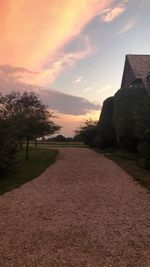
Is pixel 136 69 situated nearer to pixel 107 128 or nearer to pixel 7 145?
pixel 107 128

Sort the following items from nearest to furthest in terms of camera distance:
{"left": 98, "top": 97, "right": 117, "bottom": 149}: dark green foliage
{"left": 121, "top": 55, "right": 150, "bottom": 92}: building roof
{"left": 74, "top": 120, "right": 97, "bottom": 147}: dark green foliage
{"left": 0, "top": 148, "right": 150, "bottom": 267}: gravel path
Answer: {"left": 0, "top": 148, "right": 150, "bottom": 267}: gravel path
{"left": 98, "top": 97, "right": 117, "bottom": 149}: dark green foliage
{"left": 121, "top": 55, "right": 150, "bottom": 92}: building roof
{"left": 74, "top": 120, "right": 97, "bottom": 147}: dark green foliage

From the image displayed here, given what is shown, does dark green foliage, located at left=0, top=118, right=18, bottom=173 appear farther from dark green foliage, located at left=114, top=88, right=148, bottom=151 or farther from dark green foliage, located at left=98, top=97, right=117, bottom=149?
dark green foliage, located at left=98, top=97, right=117, bottom=149

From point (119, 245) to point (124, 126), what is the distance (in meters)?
16.8

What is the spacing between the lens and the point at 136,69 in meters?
29.2

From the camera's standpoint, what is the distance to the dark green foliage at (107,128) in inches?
1094

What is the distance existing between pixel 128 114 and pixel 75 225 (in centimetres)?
1608

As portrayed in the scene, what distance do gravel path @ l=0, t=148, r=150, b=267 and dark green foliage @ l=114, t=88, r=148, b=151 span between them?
33.8 ft

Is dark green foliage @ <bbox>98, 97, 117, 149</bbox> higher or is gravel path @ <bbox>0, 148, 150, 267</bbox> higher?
dark green foliage @ <bbox>98, 97, 117, 149</bbox>

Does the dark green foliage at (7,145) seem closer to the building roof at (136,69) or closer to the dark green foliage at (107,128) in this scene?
the dark green foliage at (107,128)

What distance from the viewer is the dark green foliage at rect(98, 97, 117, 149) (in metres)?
27.8

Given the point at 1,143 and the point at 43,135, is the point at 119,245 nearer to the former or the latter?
the point at 1,143

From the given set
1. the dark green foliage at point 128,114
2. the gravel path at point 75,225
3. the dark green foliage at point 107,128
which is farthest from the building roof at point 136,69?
the gravel path at point 75,225

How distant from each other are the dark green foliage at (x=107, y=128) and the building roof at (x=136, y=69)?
125 inches

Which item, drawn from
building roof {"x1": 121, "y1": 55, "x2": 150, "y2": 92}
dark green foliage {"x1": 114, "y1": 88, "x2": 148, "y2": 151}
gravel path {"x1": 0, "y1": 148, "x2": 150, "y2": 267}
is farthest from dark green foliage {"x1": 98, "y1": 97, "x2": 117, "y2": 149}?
gravel path {"x1": 0, "y1": 148, "x2": 150, "y2": 267}
